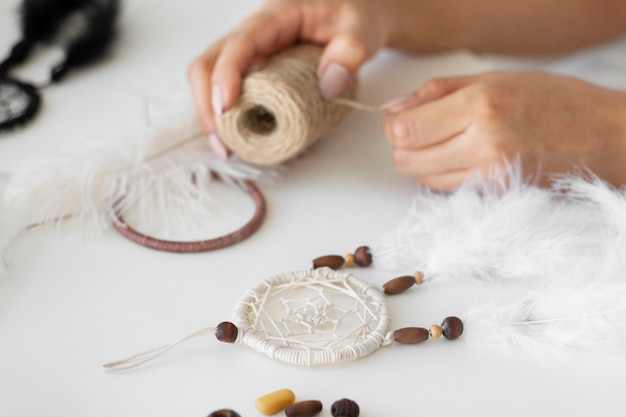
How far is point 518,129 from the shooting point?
1.00 metres

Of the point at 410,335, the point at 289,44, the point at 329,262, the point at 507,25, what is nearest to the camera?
the point at 410,335

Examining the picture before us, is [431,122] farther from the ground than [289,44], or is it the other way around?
[289,44]

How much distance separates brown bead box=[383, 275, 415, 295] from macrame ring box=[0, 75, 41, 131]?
2.31 ft

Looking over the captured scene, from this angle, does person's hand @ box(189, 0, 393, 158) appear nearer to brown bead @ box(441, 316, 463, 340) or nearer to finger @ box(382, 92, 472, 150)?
finger @ box(382, 92, 472, 150)

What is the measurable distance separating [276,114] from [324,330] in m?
0.35

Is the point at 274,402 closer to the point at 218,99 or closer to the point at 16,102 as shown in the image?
the point at 218,99

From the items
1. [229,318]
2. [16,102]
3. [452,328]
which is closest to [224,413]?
[229,318]

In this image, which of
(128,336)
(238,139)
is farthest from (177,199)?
(128,336)

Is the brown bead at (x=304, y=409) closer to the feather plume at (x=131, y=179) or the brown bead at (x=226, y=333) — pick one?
the brown bead at (x=226, y=333)

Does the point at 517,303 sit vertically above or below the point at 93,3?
below

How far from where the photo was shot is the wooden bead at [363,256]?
3.09 feet

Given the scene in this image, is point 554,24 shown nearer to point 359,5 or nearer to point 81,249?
point 359,5

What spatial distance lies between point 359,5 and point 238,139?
0.35 metres

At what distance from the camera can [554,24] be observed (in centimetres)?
153
